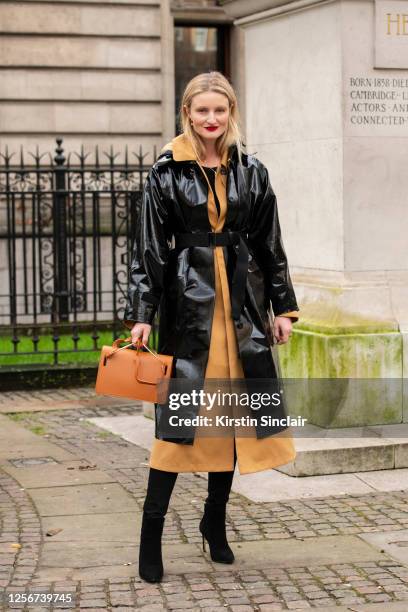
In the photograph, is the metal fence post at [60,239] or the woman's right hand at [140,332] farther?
the metal fence post at [60,239]

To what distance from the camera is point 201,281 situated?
518 cm

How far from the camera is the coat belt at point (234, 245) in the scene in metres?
5.18

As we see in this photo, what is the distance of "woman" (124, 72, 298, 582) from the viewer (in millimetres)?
5152

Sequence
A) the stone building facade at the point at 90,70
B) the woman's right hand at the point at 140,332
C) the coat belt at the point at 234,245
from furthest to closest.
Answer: the stone building facade at the point at 90,70
the coat belt at the point at 234,245
the woman's right hand at the point at 140,332

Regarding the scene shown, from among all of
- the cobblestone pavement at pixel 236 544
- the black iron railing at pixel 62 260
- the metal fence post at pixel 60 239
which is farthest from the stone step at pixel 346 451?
the metal fence post at pixel 60 239

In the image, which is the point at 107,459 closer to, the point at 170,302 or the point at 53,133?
the point at 170,302

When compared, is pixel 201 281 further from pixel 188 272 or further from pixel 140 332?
pixel 140 332

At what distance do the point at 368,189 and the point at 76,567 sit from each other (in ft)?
9.97

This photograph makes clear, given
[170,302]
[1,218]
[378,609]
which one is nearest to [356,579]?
[378,609]

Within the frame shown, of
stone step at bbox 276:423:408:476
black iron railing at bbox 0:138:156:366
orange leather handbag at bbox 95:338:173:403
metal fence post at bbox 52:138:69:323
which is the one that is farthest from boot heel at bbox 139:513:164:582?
metal fence post at bbox 52:138:69:323

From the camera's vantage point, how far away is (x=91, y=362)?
11219 millimetres

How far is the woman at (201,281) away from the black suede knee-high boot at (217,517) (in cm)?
16

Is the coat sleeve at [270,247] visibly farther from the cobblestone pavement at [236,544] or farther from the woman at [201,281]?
the cobblestone pavement at [236,544]

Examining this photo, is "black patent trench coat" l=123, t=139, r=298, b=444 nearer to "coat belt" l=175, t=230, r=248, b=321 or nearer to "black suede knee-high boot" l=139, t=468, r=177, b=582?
"coat belt" l=175, t=230, r=248, b=321
